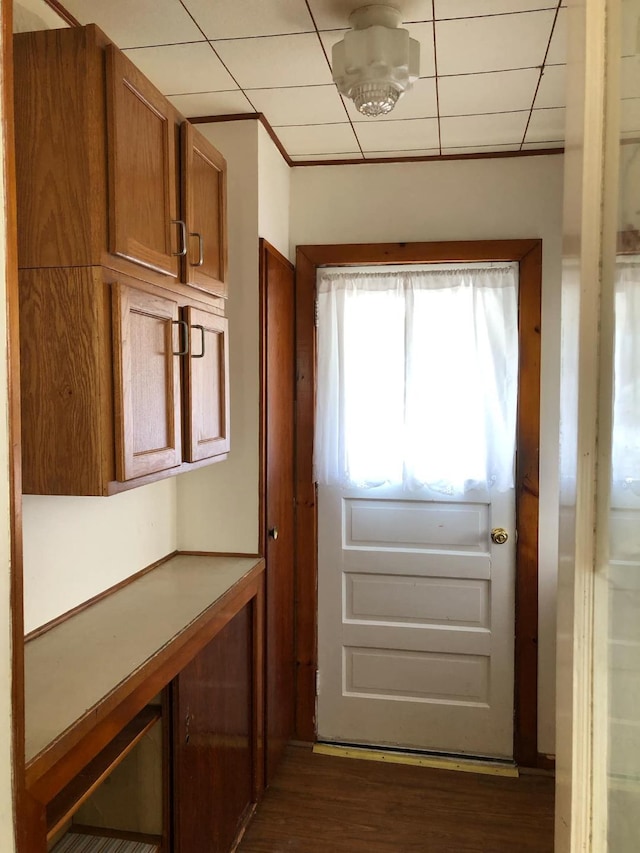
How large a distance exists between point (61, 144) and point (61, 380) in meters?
0.48

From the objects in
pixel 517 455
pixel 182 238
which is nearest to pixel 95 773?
pixel 182 238

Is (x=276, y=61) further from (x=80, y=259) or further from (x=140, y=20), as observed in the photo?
(x=80, y=259)

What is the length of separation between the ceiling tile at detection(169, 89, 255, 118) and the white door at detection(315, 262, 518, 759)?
76cm

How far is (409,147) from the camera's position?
2.59 m

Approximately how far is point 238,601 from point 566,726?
1.51m

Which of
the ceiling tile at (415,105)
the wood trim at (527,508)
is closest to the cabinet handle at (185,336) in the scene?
the ceiling tile at (415,105)

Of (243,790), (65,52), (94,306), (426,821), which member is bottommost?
(426,821)

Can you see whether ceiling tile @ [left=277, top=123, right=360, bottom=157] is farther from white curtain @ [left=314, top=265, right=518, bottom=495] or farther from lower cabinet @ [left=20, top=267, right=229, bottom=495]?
lower cabinet @ [left=20, top=267, right=229, bottom=495]

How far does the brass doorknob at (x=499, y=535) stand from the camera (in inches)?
105

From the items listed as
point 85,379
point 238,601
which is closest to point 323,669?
point 238,601

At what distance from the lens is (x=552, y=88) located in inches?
82.0

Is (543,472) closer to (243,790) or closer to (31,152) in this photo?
(243,790)

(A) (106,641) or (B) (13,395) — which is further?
(A) (106,641)

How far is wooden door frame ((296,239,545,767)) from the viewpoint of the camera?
2.62 m
